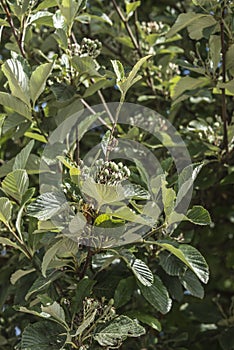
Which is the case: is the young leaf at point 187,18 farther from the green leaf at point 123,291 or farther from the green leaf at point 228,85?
the green leaf at point 123,291

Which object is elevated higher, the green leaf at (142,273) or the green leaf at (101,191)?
the green leaf at (101,191)

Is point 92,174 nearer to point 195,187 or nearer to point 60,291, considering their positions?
point 60,291

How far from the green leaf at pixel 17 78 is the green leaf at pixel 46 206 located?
325 millimetres

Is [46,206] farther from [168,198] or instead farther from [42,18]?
[42,18]

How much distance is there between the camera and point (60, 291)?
1.75 meters

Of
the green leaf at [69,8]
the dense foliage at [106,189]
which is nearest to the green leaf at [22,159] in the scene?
the dense foliage at [106,189]

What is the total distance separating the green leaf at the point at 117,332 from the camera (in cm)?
138

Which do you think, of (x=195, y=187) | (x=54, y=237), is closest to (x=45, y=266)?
(x=54, y=237)

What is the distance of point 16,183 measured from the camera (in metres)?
1.54

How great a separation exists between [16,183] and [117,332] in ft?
1.30

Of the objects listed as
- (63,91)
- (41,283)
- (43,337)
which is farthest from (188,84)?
(43,337)

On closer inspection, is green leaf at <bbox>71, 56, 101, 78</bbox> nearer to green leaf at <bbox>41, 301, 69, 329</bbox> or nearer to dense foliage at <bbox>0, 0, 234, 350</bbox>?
dense foliage at <bbox>0, 0, 234, 350</bbox>

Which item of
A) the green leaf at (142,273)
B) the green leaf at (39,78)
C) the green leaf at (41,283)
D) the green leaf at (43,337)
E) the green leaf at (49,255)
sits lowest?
the green leaf at (43,337)

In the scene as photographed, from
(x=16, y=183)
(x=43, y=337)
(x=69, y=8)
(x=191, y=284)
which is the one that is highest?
(x=69, y=8)
